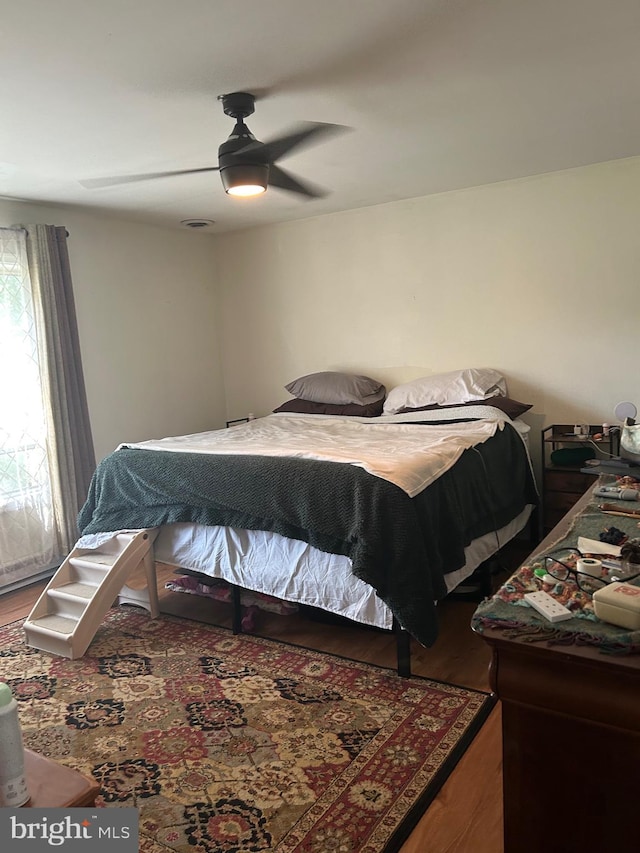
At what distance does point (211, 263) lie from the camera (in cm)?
535

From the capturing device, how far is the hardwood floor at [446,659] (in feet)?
5.80

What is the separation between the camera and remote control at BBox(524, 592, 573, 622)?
133 centimetres

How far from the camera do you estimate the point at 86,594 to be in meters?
3.10

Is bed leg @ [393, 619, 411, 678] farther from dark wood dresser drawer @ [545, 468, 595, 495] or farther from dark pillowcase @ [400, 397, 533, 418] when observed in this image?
dark pillowcase @ [400, 397, 533, 418]

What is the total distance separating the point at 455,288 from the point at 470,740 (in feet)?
9.71

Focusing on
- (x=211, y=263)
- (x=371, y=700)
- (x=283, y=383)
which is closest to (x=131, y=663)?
(x=371, y=700)

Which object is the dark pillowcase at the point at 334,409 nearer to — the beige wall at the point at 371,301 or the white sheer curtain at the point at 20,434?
the beige wall at the point at 371,301

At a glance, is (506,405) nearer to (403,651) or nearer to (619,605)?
(403,651)

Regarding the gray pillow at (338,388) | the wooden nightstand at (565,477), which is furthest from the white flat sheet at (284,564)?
the gray pillow at (338,388)

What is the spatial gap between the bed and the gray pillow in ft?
2.55

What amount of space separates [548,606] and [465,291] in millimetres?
3232

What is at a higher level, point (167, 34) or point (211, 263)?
point (167, 34)

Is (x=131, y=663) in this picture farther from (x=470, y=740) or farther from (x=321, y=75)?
(x=321, y=75)

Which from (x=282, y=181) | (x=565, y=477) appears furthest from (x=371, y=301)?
(x=565, y=477)
